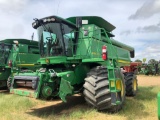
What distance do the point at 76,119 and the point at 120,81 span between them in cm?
176

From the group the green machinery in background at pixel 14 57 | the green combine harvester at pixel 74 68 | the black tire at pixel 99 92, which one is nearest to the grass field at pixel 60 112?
the black tire at pixel 99 92

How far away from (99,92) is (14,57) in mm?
7749

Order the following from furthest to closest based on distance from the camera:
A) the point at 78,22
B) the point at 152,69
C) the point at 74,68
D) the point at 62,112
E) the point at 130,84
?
the point at 152,69 → the point at 130,84 → the point at 78,22 → the point at 74,68 → the point at 62,112

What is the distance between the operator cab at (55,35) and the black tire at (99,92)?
1.32 m

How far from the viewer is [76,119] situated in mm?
5801

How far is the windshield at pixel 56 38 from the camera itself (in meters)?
7.08

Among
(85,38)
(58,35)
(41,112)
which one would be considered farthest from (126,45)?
(41,112)

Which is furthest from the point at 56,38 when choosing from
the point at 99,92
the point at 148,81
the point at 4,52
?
the point at 148,81

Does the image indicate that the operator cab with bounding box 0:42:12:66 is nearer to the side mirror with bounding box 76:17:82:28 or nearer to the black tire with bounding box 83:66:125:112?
the side mirror with bounding box 76:17:82:28

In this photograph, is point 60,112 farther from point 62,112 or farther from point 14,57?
point 14,57

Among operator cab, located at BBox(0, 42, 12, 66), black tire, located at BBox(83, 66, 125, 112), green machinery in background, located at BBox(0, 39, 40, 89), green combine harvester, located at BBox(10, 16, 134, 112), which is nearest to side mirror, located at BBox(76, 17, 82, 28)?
green combine harvester, located at BBox(10, 16, 134, 112)

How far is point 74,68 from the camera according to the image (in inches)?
290

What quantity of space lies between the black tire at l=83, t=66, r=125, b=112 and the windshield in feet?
4.40

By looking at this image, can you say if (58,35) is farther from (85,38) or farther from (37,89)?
(37,89)
